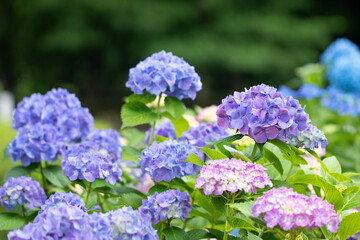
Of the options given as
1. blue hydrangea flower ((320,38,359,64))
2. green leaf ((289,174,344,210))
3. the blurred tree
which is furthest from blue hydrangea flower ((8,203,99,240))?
the blurred tree

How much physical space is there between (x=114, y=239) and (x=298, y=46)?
12250 mm

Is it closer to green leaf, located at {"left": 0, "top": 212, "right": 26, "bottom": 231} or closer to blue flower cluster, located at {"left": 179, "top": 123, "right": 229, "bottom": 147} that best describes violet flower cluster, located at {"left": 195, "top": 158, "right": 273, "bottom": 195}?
blue flower cluster, located at {"left": 179, "top": 123, "right": 229, "bottom": 147}

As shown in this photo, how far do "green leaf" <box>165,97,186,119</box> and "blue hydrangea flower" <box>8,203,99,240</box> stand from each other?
2.48 feet

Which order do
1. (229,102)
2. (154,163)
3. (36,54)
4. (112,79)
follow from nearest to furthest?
(229,102)
(154,163)
(36,54)
(112,79)

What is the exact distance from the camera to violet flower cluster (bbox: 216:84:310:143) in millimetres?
1250

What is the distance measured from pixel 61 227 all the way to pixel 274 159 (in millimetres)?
718

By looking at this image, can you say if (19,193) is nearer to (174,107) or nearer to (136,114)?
(136,114)

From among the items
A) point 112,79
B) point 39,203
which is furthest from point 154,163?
point 112,79

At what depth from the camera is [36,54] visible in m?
15.2

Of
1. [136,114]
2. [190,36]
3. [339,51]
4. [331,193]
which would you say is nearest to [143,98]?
[136,114]

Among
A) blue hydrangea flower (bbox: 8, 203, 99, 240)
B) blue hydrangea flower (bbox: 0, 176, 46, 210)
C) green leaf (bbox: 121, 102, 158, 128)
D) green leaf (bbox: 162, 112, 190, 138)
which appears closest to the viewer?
blue hydrangea flower (bbox: 8, 203, 99, 240)

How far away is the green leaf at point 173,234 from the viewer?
1.38m

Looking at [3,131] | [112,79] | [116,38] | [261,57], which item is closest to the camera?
[3,131]

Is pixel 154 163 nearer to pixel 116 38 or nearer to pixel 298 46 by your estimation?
pixel 298 46
